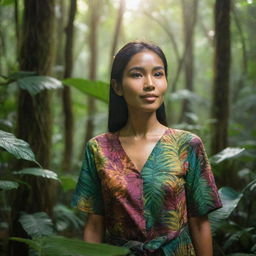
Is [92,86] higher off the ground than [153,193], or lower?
higher

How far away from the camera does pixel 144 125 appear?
1977 millimetres

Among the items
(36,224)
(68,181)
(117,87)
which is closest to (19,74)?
(68,181)

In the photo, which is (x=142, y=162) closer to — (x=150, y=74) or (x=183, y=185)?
(x=183, y=185)

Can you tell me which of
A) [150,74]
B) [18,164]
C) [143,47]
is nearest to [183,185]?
[150,74]

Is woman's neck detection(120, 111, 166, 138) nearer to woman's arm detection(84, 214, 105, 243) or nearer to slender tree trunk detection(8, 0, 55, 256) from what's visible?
woman's arm detection(84, 214, 105, 243)

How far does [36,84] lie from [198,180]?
151 centimetres

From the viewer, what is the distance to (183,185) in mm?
1875

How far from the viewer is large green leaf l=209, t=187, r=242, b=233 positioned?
8.80 ft

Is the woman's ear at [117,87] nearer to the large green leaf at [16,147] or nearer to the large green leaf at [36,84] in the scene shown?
the large green leaf at [16,147]

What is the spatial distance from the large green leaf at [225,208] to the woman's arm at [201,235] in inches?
32.2

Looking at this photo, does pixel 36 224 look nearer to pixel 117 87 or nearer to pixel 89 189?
pixel 89 189

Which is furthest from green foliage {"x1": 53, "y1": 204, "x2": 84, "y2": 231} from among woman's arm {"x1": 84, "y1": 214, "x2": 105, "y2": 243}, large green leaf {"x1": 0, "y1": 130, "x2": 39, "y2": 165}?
woman's arm {"x1": 84, "y1": 214, "x2": 105, "y2": 243}

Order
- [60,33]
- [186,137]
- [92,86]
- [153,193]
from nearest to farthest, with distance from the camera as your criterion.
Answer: [153,193] → [186,137] → [92,86] → [60,33]

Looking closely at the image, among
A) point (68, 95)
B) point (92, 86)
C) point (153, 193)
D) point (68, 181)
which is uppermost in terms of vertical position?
point (92, 86)
